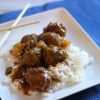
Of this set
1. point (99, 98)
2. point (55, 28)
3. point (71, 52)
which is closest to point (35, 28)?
point (55, 28)

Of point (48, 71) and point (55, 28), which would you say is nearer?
point (48, 71)

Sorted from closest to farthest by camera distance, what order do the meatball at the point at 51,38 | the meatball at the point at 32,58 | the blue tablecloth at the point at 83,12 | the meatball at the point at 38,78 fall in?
the meatball at the point at 38,78, the meatball at the point at 32,58, the meatball at the point at 51,38, the blue tablecloth at the point at 83,12

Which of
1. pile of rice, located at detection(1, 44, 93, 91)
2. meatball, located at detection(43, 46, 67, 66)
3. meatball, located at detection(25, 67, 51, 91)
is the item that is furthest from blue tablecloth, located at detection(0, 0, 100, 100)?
meatball, located at detection(25, 67, 51, 91)

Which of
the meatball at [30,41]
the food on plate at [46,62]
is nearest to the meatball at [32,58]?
the food on plate at [46,62]

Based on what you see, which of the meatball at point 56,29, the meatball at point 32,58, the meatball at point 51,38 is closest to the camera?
the meatball at point 32,58

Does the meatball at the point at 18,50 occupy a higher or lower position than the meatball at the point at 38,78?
higher

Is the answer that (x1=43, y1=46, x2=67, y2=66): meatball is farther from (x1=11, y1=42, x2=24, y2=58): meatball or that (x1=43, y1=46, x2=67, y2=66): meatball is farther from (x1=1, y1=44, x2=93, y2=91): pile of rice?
(x1=11, y1=42, x2=24, y2=58): meatball

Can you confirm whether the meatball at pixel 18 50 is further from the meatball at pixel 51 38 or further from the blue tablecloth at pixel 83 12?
the blue tablecloth at pixel 83 12

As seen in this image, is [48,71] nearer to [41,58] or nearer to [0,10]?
[41,58]

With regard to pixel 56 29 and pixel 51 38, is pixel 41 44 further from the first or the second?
pixel 56 29
